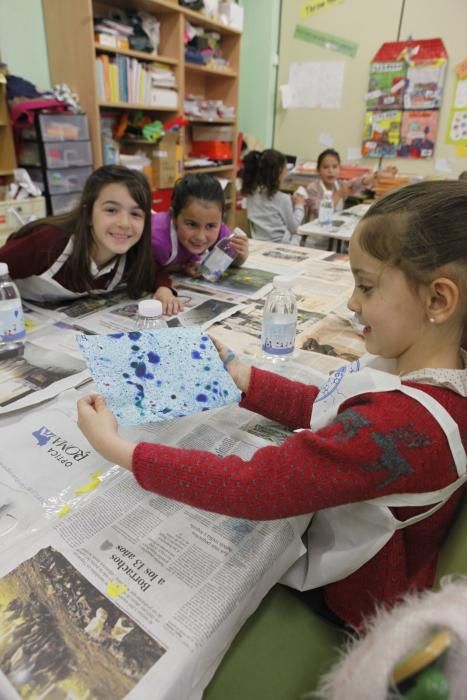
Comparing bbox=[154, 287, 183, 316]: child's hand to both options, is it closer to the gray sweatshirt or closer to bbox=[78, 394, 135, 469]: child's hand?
bbox=[78, 394, 135, 469]: child's hand

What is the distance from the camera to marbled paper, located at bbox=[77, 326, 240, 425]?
69 centimetres

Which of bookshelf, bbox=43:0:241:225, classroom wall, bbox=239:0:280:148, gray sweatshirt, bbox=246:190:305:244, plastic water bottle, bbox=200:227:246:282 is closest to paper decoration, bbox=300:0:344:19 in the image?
classroom wall, bbox=239:0:280:148

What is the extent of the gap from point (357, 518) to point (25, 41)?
10.1 feet

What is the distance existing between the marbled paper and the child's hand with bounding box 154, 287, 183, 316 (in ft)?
1.31

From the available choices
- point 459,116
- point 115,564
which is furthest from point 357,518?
point 459,116

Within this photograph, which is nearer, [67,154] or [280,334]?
[280,334]

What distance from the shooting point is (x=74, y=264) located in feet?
4.23

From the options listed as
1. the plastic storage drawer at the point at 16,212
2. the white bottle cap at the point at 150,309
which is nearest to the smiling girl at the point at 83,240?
the white bottle cap at the point at 150,309

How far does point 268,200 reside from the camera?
113 inches

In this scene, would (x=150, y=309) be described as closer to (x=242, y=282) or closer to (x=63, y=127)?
(x=242, y=282)

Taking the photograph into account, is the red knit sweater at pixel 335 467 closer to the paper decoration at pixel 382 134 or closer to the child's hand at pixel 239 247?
the child's hand at pixel 239 247

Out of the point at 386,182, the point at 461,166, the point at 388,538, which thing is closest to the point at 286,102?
the point at 386,182

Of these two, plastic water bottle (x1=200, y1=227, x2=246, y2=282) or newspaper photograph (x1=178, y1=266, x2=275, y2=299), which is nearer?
newspaper photograph (x1=178, y1=266, x2=275, y2=299)

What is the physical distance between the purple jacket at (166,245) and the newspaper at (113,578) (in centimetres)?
98
